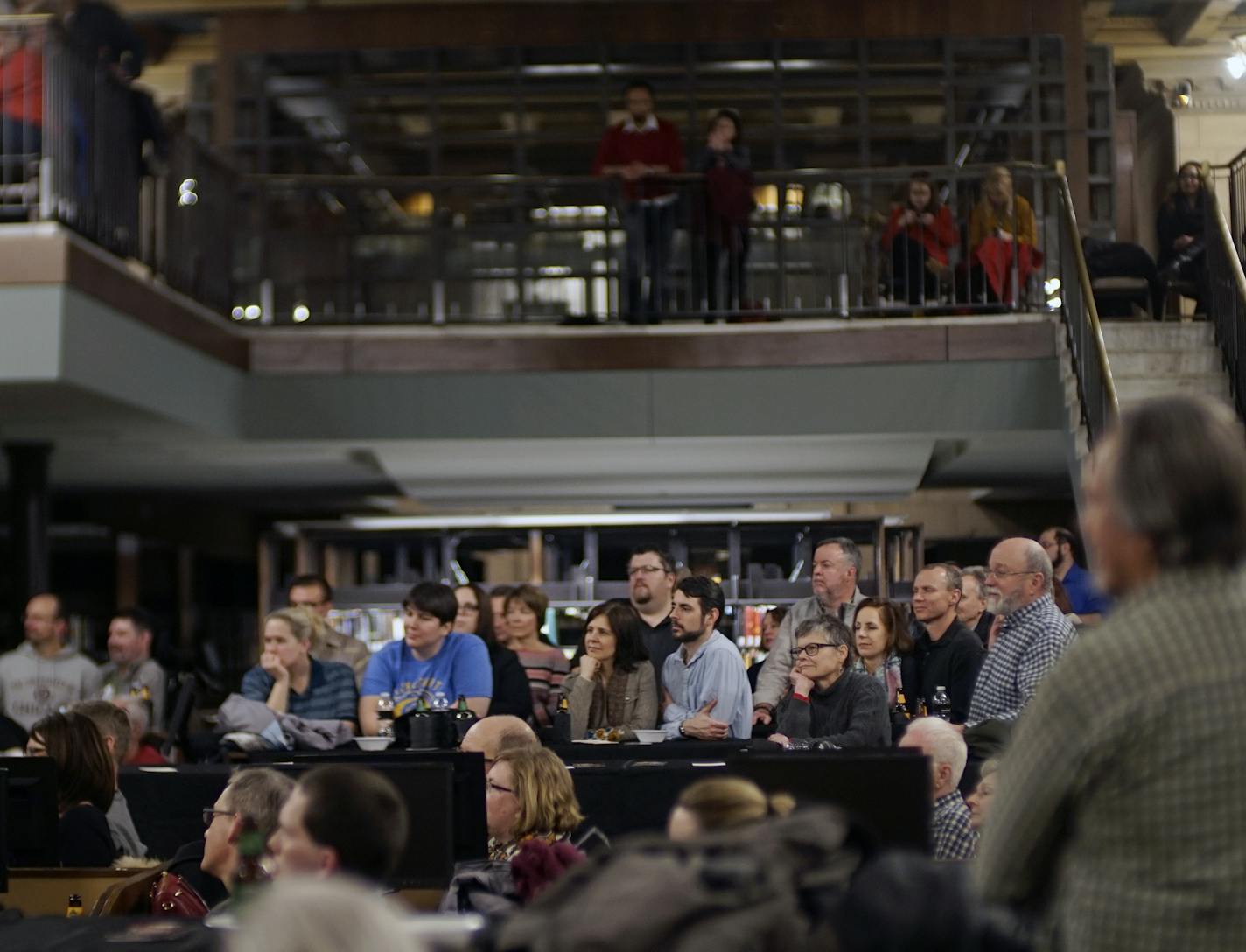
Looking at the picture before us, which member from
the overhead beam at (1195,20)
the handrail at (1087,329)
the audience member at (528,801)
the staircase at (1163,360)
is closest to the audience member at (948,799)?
the audience member at (528,801)

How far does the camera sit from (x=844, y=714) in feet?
21.1

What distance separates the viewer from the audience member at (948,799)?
4820 millimetres

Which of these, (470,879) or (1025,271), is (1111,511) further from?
(1025,271)

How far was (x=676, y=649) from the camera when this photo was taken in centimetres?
782

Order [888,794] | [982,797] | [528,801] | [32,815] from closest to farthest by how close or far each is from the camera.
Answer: [888,794] → [528,801] → [982,797] → [32,815]

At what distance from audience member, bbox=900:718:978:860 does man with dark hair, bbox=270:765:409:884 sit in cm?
219

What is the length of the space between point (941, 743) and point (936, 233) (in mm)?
7639

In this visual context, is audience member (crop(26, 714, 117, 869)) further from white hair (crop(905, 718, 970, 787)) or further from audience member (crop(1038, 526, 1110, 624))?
audience member (crop(1038, 526, 1110, 624))

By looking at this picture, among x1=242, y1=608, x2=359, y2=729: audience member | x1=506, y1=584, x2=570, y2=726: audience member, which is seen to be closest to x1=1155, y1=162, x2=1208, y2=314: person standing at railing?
x1=506, y1=584, x2=570, y2=726: audience member

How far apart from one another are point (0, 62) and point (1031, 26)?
347 inches

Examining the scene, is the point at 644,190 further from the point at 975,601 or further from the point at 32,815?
the point at 32,815

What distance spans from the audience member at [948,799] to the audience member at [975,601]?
354 centimetres

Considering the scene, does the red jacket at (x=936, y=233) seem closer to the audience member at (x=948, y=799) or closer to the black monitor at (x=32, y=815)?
the audience member at (x=948, y=799)

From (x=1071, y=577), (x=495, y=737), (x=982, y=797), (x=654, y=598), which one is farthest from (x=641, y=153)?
(x=982, y=797)
